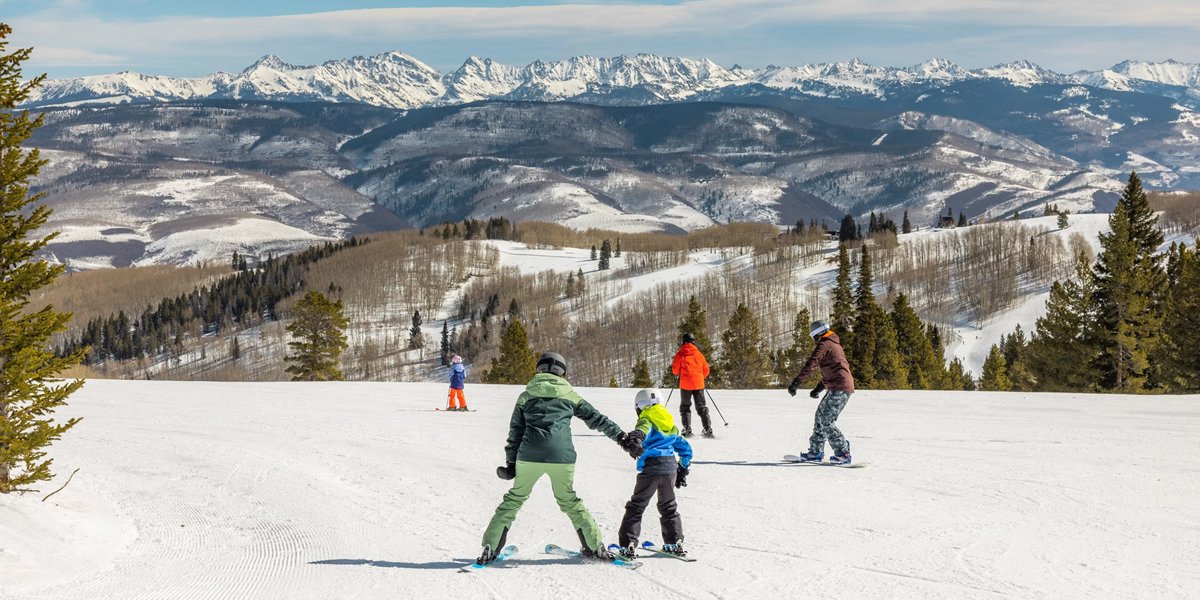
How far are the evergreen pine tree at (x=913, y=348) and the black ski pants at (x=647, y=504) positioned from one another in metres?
53.9

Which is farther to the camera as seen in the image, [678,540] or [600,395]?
[600,395]

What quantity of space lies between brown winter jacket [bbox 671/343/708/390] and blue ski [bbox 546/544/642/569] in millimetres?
7963

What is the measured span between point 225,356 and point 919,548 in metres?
187

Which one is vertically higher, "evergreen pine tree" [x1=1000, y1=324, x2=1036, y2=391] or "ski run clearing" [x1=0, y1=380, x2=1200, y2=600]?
"ski run clearing" [x1=0, y1=380, x2=1200, y2=600]

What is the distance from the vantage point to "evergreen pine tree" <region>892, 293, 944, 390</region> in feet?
201

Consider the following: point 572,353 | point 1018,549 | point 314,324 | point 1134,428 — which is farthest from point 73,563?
point 572,353

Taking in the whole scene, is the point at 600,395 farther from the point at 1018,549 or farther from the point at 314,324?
the point at 314,324

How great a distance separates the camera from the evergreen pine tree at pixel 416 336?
179 meters

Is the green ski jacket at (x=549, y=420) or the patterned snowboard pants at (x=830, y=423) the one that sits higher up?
the green ski jacket at (x=549, y=420)

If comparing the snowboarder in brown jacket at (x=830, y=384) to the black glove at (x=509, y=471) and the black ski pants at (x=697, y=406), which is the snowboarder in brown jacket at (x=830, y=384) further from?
the black glove at (x=509, y=471)

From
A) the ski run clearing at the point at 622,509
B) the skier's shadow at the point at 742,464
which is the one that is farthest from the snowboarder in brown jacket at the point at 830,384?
the skier's shadow at the point at 742,464

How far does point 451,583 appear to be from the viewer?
8750mm

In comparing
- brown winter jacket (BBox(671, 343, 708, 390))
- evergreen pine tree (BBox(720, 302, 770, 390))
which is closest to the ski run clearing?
brown winter jacket (BBox(671, 343, 708, 390))

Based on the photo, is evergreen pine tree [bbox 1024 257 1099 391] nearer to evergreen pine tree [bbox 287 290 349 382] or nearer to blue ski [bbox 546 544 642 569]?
evergreen pine tree [bbox 287 290 349 382]
